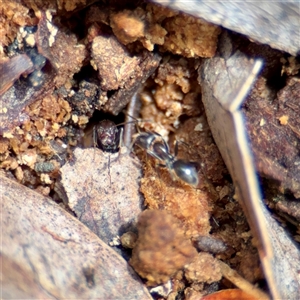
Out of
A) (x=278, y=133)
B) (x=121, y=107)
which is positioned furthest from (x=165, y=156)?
(x=278, y=133)

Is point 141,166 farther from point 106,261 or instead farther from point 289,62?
point 289,62

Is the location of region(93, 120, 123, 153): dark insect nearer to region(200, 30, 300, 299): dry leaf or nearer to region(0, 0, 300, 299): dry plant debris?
region(0, 0, 300, 299): dry plant debris

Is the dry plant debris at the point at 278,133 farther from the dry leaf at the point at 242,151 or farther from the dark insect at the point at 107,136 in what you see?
the dark insect at the point at 107,136

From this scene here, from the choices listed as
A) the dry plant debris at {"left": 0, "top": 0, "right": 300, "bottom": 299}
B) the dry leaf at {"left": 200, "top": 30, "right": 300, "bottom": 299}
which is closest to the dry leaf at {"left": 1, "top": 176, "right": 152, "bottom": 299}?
the dry plant debris at {"left": 0, "top": 0, "right": 300, "bottom": 299}

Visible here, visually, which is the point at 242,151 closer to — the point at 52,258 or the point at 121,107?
the point at 52,258

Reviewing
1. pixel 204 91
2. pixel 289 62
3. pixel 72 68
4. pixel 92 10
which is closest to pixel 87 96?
pixel 72 68
